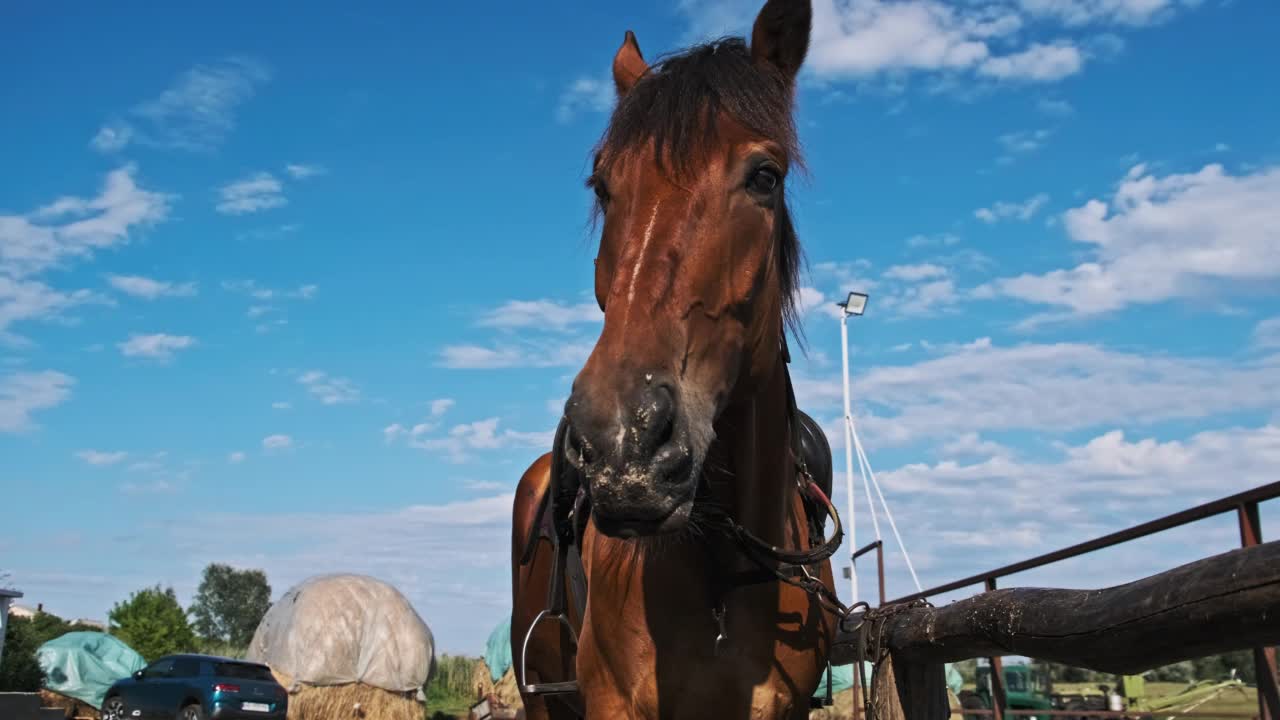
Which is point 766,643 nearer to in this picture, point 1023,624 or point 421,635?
point 1023,624

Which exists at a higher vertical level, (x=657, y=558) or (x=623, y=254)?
(x=623, y=254)

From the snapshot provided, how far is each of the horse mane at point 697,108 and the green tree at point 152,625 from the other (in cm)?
4233

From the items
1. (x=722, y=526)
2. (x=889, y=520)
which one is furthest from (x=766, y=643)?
(x=889, y=520)

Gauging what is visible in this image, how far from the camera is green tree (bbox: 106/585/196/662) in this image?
135 ft

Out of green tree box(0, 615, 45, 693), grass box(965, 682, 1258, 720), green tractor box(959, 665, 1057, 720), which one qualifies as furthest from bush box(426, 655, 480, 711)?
grass box(965, 682, 1258, 720)

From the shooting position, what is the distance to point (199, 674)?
2062 centimetres

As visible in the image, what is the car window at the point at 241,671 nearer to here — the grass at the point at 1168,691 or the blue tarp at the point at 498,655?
the blue tarp at the point at 498,655

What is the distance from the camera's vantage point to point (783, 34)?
3252mm

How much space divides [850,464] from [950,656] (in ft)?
53.2

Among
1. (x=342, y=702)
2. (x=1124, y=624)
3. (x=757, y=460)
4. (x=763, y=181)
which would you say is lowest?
(x=342, y=702)

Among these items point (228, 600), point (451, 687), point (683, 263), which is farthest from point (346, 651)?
point (228, 600)

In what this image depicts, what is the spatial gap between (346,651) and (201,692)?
8176 mm

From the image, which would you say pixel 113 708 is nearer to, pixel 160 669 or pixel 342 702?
pixel 160 669

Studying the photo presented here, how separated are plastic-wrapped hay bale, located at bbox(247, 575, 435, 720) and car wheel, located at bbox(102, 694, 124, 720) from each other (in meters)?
5.14
